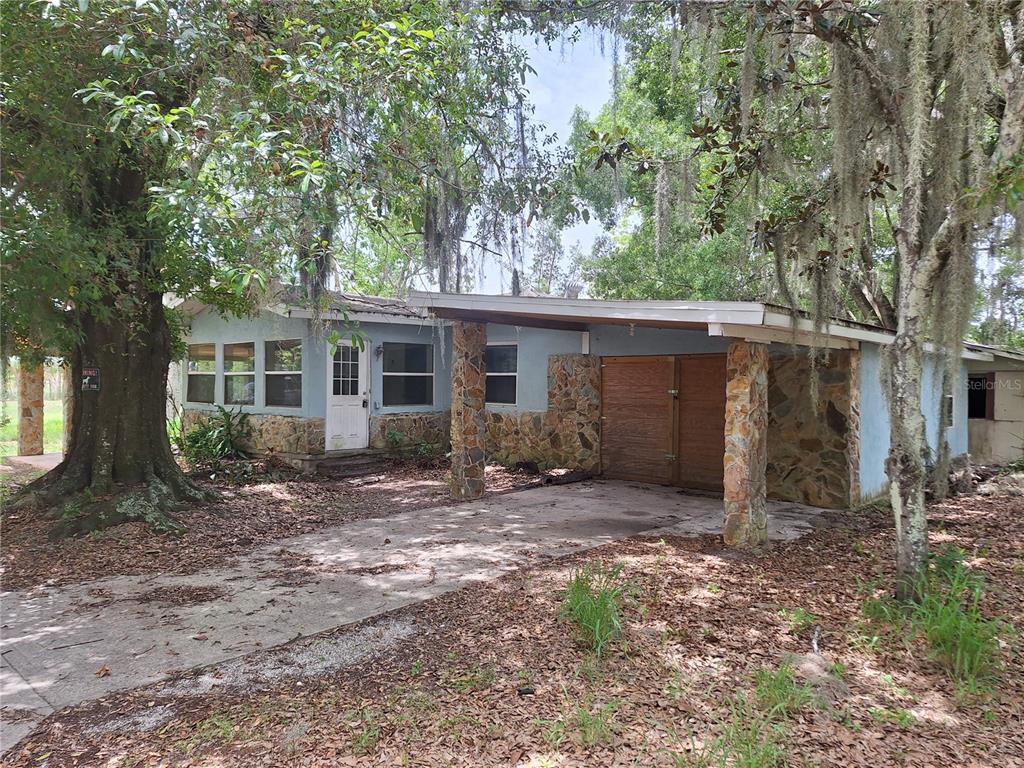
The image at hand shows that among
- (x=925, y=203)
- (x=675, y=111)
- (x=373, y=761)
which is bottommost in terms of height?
(x=373, y=761)

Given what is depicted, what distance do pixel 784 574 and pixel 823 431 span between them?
3.07 m

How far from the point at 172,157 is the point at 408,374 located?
6191 mm

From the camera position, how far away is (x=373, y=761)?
2549 millimetres

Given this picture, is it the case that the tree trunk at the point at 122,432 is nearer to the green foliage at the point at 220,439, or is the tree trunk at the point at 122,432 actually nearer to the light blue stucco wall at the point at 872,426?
the green foliage at the point at 220,439

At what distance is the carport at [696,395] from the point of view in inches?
219

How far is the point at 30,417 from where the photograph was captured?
1220cm

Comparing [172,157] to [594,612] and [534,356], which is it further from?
[534,356]

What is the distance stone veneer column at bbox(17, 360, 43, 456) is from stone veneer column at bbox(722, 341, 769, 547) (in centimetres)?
1254

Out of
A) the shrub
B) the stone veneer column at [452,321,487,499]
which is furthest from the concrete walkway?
the shrub

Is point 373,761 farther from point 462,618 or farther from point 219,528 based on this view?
point 219,528

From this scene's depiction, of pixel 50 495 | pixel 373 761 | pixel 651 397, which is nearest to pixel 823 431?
pixel 651 397

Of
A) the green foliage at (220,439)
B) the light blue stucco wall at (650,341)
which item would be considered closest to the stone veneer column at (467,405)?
the light blue stucco wall at (650,341)

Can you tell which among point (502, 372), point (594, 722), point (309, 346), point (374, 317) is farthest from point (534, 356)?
point (594, 722)

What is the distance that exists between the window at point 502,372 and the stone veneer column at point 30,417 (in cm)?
860
